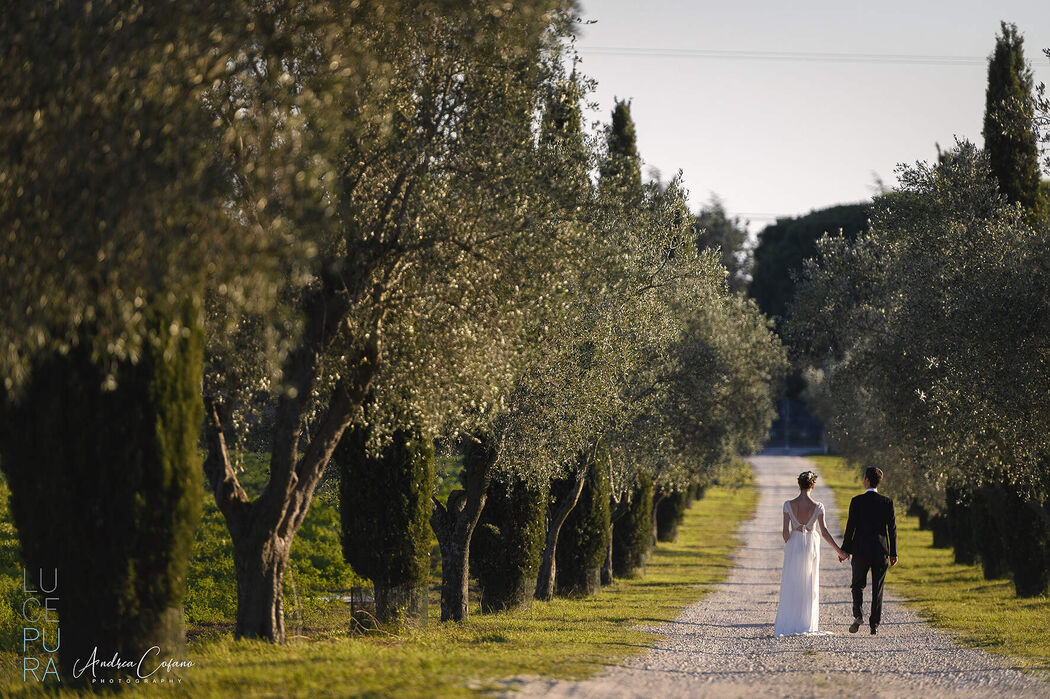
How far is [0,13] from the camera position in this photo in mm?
9805

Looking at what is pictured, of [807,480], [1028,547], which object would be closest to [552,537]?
[1028,547]

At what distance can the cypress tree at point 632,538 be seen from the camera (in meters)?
34.4

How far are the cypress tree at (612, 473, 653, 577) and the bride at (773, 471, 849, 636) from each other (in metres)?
17.5

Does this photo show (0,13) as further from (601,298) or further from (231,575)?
(231,575)

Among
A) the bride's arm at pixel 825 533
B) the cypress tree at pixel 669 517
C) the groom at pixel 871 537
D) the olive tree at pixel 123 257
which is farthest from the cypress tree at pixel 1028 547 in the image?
the cypress tree at pixel 669 517

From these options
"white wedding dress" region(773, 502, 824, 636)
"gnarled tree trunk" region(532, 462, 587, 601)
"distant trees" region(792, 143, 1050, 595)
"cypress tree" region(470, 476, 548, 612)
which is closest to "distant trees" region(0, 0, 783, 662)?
"cypress tree" region(470, 476, 548, 612)

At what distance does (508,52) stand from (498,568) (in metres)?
13.2

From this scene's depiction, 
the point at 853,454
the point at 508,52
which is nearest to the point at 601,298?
the point at 508,52

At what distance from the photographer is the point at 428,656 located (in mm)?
11898

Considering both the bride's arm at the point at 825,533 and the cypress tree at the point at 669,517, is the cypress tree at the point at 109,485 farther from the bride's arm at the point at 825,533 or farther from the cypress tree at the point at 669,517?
the cypress tree at the point at 669,517

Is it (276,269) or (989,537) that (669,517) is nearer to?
(989,537)

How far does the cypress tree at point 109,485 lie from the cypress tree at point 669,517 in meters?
39.4

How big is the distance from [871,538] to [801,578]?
1.76 metres

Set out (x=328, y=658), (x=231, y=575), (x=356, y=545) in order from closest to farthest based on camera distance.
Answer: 1. (x=328, y=658)
2. (x=356, y=545)
3. (x=231, y=575)
